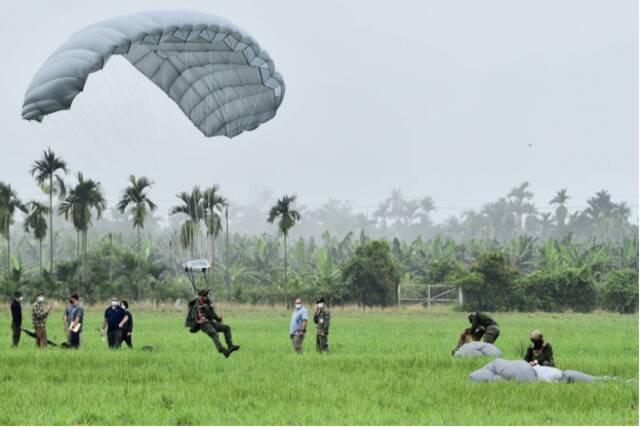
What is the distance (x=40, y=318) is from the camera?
2559 centimetres

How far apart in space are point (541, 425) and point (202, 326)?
390 inches

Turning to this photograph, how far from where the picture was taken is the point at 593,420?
13523 mm

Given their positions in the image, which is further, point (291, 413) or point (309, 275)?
point (309, 275)

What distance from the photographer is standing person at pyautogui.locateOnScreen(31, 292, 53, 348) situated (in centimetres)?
2527

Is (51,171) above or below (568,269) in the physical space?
above

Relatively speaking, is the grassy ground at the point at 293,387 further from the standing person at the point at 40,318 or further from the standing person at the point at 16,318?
the standing person at the point at 40,318

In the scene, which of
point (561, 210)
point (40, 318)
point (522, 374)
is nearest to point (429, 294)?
point (40, 318)

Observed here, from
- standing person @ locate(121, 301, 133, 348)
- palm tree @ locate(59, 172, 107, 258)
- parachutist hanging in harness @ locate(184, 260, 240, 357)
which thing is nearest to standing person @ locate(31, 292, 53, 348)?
standing person @ locate(121, 301, 133, 348)

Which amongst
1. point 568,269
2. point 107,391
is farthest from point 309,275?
point 107,391

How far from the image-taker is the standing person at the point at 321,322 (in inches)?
953

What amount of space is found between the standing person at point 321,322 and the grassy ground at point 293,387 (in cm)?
28

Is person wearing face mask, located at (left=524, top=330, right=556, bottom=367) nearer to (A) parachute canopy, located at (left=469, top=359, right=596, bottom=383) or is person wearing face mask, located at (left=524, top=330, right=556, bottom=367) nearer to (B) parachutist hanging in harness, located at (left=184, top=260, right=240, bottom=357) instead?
(A) parachute canopy, located at (left=469, top=359, right=596, bottom=383)

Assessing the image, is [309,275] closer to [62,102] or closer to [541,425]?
[62,102]

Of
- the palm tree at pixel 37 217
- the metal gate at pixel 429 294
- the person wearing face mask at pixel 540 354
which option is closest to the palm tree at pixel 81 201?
the palm tree at pixel 37 217
